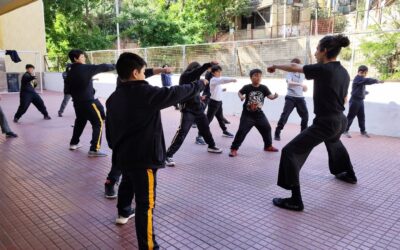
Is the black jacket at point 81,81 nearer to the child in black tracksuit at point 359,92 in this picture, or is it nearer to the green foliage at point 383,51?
the child in black tracksuit at point 359,92

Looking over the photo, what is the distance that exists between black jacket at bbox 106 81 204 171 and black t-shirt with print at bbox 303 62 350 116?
1.75 m

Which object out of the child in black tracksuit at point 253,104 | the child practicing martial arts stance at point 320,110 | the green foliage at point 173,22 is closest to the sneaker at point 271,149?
the child in black tracksuit at point 253,104

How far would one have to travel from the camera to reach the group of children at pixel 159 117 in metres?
2.74

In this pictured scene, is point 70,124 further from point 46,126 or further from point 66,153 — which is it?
point 66,153

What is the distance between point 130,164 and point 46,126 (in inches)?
288

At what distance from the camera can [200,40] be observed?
68.0ft

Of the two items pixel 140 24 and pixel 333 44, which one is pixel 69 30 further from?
pixel 333 44

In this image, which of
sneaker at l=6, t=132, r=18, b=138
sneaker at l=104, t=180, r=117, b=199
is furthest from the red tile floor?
sneaker at l=6, t=132, r=18, b=138

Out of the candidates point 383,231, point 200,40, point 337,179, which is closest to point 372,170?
point 337,179

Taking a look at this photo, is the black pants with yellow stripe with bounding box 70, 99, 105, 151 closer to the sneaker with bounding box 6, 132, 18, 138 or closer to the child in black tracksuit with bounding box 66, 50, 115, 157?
the child in black tracksuit with bounding box 66, 50, 115, 157

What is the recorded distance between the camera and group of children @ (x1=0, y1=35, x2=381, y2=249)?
2.74 m

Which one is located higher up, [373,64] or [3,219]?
[373,64]

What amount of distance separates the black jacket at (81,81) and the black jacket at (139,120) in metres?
3.06

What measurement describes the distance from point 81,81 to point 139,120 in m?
3.56
